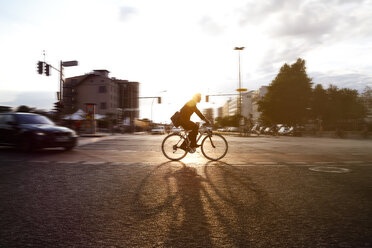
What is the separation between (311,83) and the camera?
4878 centimetres

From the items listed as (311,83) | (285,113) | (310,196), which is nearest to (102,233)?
(310,196)

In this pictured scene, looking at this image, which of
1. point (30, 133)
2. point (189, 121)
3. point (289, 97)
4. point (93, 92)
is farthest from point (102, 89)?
point (189, 121)

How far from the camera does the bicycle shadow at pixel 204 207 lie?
2570mm

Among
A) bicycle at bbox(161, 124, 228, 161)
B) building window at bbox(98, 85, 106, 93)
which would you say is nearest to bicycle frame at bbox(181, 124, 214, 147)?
bicycle at bbox(161, 124, 228, 161)

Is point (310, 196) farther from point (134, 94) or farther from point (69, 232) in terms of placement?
point (134, 94)

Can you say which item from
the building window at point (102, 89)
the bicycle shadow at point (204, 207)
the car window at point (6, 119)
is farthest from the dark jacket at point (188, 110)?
the building window at point (102, 89)

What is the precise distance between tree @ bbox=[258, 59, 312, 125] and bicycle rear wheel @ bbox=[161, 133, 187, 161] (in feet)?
138

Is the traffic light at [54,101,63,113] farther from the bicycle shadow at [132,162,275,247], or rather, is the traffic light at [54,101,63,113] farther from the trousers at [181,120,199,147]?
Answer: the bicycle shadow at [132,162,275,247]

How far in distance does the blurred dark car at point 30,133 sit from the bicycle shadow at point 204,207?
5945mm

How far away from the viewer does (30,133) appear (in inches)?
382

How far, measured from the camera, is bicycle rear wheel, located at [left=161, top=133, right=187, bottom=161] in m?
7.99

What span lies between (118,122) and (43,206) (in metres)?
49.8

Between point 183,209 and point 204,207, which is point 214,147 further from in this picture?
point 183,209

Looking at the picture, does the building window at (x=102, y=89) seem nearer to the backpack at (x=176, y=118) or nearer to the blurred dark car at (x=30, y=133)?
the blurred dark car at (x=30, y=133)
